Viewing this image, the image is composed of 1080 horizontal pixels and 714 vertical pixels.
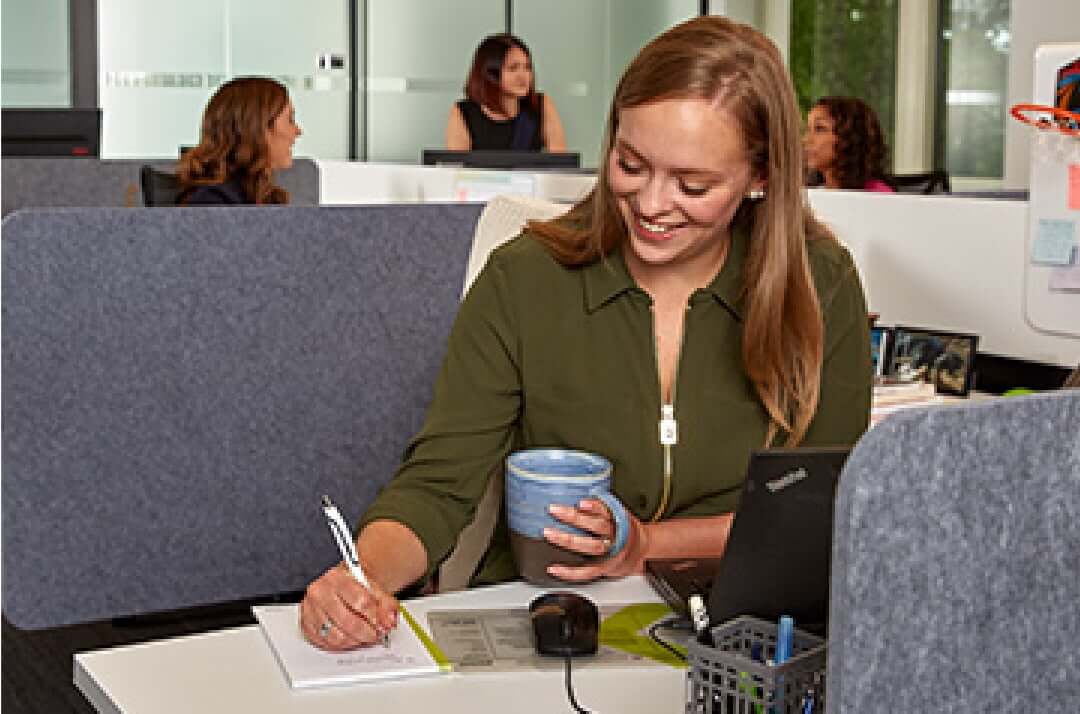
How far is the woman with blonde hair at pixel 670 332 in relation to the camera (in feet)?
4.87

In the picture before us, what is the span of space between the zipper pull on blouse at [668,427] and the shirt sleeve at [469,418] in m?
0.16

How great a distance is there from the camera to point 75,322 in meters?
2.21

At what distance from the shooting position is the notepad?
113 centimetres

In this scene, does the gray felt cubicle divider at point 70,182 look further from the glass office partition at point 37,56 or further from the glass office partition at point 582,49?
the glass office partition at point 582,49

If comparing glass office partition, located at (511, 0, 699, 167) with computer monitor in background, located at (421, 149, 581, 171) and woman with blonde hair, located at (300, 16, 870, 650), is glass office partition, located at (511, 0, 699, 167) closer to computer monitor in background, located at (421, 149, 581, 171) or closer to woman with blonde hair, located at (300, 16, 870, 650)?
computer monitor in background, located at (421, 149, 581, 171)

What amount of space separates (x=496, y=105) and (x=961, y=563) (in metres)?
5.73

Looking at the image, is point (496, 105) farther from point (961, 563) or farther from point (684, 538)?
point (961, 563)

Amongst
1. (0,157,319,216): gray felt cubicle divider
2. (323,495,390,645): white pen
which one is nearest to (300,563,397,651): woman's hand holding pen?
(323,495,390,645): white pen

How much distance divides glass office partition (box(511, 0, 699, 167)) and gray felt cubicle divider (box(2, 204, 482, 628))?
530 centimetres

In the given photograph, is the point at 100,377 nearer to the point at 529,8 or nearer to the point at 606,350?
the point at 606,350

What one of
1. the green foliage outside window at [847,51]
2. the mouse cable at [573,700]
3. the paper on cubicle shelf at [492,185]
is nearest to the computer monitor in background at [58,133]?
the paper on cubicle shelf at [492,185]

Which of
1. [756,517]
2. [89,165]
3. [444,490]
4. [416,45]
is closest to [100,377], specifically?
[444,490]

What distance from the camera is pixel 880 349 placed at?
6.95 feet

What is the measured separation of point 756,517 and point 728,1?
293 inches
